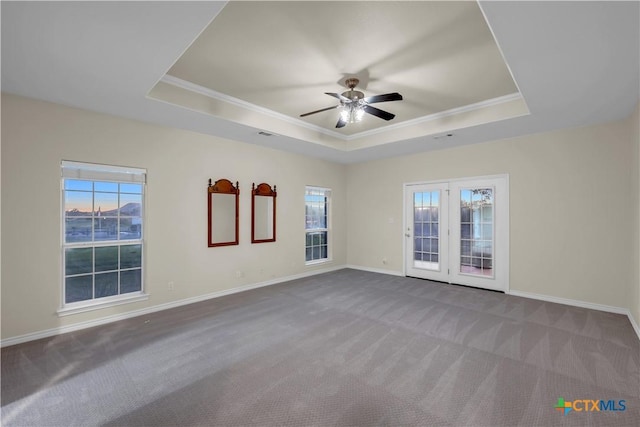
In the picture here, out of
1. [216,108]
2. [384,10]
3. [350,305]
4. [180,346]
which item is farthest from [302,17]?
[350,305]

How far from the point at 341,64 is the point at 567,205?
3988mm

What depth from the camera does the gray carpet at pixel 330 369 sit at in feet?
6.35

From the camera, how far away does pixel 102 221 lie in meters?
3.62

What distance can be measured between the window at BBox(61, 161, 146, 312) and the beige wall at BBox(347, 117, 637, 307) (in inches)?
207

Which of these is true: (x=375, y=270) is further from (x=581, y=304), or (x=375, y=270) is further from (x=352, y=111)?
(x=352, y=111)

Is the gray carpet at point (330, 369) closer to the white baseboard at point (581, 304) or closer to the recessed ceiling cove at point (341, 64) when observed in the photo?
the white baseboard at point (581, 304)

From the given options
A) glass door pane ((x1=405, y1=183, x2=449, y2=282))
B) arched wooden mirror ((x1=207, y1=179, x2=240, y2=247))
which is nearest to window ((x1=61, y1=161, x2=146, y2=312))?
arched wooden mirror ((x1=207, y1=179, x2=240, y2=247))

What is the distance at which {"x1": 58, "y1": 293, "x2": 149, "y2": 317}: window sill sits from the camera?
330 cm

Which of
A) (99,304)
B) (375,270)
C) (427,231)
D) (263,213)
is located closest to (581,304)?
(427,231)

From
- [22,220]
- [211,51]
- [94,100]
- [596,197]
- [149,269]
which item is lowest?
[149,269]

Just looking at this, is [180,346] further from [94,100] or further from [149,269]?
[94,100]

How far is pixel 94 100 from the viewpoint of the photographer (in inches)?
125

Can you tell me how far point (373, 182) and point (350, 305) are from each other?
329 centimetres

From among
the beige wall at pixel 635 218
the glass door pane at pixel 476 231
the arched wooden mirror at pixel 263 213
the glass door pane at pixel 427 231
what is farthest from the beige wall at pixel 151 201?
the beige wall at pixel 635 218
